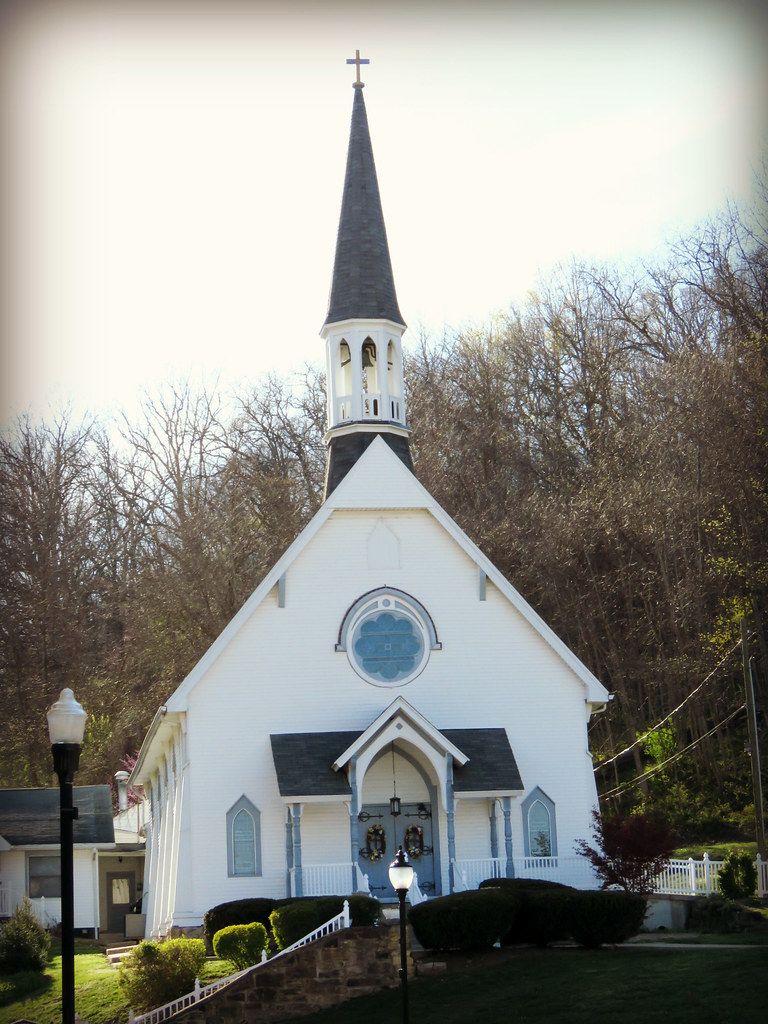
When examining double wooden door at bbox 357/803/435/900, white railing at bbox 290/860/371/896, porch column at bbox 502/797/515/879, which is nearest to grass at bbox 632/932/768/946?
porch column at bbox 502/797/515/879

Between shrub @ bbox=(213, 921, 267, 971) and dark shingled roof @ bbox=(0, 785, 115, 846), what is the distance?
1366 cm

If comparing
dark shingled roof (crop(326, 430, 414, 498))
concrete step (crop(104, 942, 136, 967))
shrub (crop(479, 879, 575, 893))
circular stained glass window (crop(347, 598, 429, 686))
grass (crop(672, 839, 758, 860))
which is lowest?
concrete step (crop(104, 942, 136, 967))

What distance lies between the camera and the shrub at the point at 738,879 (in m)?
30.2

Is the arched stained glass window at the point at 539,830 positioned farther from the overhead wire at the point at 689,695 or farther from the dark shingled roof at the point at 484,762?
the overhead wire at the point at 689,695

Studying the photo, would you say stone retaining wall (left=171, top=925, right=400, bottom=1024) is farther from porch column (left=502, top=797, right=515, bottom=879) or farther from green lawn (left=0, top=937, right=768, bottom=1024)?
porch column (left=502, top=797, right=515, bottom=879)

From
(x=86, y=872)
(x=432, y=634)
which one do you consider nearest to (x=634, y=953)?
(x=432, y=634)

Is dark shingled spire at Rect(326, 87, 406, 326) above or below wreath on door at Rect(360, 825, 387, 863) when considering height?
above

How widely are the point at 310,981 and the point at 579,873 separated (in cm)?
926

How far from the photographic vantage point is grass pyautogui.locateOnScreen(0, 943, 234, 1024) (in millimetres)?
26281

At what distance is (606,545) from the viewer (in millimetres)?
51031

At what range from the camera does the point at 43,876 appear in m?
39.8

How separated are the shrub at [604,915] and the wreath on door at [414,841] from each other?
6.77 meters

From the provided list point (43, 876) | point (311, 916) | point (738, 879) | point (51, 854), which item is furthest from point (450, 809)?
point (43, 876)

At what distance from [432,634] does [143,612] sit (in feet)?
85.8
